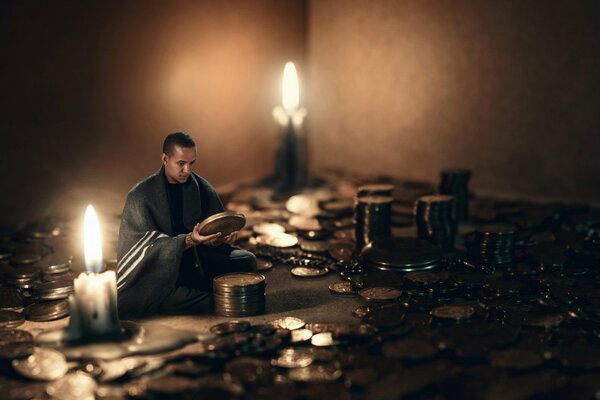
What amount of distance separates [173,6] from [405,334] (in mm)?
4531

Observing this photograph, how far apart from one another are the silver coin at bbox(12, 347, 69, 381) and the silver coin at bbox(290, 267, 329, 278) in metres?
1.90

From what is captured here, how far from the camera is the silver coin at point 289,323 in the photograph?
3.97 metres

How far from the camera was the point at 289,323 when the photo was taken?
13.2ft

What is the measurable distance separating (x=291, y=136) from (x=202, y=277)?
3386mm

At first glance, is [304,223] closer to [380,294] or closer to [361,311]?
[380,294]

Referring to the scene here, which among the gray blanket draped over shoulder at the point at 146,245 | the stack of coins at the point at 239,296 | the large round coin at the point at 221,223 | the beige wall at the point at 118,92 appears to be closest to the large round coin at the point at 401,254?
the stack of coins at the point at 239,296

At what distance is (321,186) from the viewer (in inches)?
309

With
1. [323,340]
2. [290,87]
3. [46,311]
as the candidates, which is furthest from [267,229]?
[323,340]

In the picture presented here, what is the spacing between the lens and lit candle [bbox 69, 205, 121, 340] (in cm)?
363

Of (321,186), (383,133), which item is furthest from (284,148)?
(383,133)

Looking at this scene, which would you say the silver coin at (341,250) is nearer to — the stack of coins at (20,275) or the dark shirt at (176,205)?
the dark shirt at (176,205)

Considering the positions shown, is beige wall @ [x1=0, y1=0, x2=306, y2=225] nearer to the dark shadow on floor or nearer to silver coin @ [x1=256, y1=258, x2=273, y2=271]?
silver coin @ [x1=256, y1=258, x2=273, y2=271]

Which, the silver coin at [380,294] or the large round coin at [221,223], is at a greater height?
the large round coin at [221,223]

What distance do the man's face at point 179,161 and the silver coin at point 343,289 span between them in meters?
1.26
